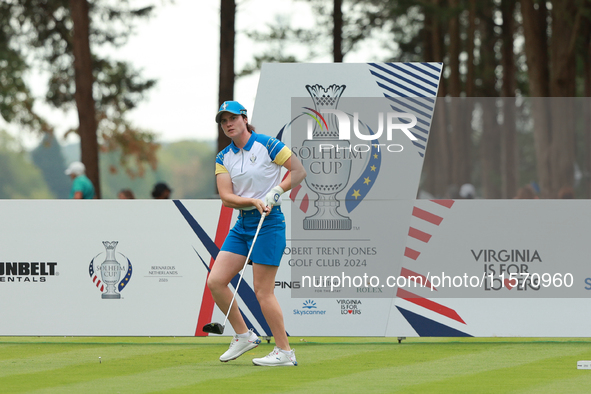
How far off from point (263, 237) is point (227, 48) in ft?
36.4

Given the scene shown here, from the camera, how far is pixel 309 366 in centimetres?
770

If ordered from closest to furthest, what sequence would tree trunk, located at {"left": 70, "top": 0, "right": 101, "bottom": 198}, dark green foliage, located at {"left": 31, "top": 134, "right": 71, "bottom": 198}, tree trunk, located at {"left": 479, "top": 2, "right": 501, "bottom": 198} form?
tree trunk, located at {"left": 479, "top": 2, "right": 501, "bottom": 198} → tree trunk, located at {"left": 70, "top": 0, "right": 101, "bottom": 198} → dark green foliage, located at {"left": 31, "top": 134, "right": 71, "bottom": 198}

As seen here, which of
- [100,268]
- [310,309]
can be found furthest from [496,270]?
[100,268]

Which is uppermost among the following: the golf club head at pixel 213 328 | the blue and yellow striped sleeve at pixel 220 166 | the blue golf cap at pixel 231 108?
the blue golf cap at pixel 231 108

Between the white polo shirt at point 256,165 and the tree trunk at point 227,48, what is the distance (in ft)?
34.4

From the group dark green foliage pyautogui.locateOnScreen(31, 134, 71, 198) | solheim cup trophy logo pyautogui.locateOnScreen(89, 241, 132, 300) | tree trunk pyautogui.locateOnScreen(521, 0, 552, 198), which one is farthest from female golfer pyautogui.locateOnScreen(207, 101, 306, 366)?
dark green foliage pyautogui.locateOnScreen(31, 134, 71, 198)

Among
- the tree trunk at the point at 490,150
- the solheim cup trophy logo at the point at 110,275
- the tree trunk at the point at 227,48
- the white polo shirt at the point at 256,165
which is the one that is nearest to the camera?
the white polo shirt at the point at 256,165

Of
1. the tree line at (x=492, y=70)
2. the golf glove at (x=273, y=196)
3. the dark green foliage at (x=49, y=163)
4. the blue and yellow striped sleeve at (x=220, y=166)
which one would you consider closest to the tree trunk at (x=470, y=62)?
the tree line at (x=492, y=70)

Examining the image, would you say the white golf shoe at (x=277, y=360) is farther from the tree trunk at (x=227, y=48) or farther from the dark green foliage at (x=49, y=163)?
the dark green foliage at (x=49, y=163)

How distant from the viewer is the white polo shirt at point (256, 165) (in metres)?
7.58

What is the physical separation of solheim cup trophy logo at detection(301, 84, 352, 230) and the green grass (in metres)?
1.46

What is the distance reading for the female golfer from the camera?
753 centimetres

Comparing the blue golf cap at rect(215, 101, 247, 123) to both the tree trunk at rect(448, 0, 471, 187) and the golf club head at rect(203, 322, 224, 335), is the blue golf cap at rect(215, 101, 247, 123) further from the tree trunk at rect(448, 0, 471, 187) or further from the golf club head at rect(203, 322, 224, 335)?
the tree trunk at rect(448, 0, 471, 187)

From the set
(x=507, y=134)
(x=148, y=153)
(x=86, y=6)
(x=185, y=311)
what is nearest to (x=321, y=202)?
(x=185, y=311)
